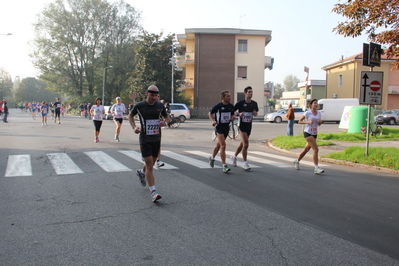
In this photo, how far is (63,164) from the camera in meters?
9.22

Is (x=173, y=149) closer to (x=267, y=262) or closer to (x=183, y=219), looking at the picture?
(x=183, y=219)

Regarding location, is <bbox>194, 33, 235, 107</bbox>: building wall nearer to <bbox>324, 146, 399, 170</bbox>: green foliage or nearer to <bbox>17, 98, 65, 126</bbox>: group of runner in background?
<bbox>17, 98, 65, 126</bbox>: group of runner in background

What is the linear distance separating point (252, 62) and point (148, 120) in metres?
40.9

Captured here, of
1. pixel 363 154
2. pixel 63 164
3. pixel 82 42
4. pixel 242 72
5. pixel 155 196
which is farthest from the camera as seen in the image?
pixel 82 42

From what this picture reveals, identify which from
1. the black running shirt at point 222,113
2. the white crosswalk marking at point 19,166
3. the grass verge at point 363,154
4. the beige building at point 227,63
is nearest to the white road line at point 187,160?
the black running shirt at point 222,113

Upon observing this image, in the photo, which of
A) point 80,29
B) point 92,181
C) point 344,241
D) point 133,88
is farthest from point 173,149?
point 80,29

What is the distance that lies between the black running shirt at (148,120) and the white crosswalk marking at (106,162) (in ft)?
8.97

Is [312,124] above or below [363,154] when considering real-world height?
above

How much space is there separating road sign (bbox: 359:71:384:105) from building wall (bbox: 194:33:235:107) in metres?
34.3

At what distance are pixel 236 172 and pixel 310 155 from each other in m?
4.46

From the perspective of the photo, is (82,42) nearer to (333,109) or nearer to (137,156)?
(333,109)

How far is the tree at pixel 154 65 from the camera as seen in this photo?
4281cm

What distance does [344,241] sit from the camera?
4125 millimetres

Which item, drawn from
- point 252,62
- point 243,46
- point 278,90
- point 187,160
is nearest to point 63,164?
point 187,160
